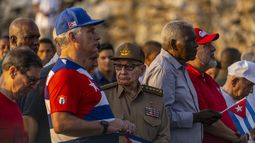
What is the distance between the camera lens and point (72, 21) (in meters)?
7.23

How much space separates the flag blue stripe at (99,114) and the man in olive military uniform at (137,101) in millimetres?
1153

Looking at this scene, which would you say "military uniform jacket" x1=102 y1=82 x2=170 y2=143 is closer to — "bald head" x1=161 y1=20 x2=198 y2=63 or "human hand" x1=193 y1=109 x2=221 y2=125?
"human hand" x1=193 y1=109 x2=221 y2=125

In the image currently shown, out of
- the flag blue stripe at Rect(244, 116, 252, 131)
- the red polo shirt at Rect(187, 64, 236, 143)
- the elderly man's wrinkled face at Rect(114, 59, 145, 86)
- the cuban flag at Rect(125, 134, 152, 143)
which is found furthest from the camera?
the flag blue stripe at Rect(244, 116, 252, 131)

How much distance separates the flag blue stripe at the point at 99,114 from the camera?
6.98m

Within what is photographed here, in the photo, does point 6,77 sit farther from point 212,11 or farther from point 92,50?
point 212,11

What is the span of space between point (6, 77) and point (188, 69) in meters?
2.57

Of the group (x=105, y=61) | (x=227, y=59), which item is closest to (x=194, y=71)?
(x=105, y=61)

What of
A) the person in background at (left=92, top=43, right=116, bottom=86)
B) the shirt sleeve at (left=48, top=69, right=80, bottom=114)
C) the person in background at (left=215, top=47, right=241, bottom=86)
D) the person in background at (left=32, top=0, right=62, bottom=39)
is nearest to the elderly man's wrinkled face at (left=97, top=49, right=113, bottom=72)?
the person in background at (left=92, top=43, right=116, bottom=86)

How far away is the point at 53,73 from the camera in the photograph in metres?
7.04

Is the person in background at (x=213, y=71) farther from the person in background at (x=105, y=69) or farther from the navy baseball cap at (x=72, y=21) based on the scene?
the navy baseball cap at (x=72, y=21)

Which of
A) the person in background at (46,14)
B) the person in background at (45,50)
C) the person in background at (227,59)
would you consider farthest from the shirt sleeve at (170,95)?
the person in background at (46,14)

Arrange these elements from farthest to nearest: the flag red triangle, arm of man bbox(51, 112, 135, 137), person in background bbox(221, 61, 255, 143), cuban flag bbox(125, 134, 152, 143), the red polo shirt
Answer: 1. person in background bbox(221, 61, 255, 143)
2. the flag red triangle
3. the red polo shirt
4. cuban flag bbox(125, 134, 152, 143)
5. arm of man bbox(51, 112, 135, 137)

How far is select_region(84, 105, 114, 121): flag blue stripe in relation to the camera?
698 cm

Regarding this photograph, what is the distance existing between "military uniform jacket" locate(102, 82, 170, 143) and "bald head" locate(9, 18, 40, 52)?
1.15 m
